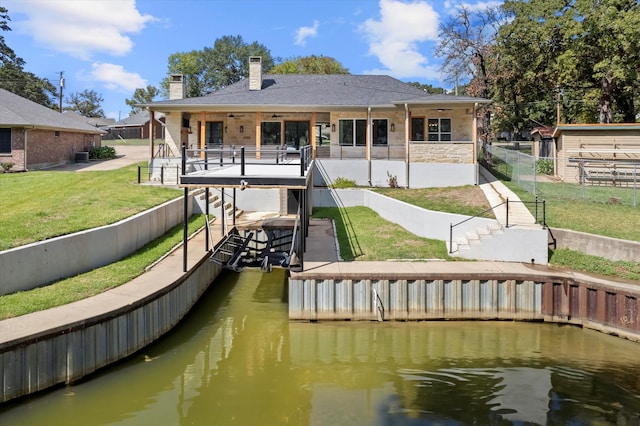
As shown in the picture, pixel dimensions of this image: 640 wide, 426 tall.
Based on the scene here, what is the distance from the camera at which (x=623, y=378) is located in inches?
342

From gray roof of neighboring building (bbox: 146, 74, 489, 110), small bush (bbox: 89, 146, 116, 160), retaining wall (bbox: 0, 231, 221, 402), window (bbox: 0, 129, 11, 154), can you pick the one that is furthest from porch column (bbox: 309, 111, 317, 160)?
small bush (bbox: 89, 146, 116, 160)

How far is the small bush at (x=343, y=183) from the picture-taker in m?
22.5

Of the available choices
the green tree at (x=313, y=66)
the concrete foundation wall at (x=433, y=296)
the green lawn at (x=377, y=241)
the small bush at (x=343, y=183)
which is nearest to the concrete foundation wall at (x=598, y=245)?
the concrete foundation wall at (x=433, y=296)

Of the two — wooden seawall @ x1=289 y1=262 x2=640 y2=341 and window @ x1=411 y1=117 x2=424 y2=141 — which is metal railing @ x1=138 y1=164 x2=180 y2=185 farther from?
wooden seawall @ x1=289 y1=262 x2=640 y2=341

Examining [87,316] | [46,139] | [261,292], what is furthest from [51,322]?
[46,139]

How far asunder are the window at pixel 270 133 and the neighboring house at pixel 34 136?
12.5 meters

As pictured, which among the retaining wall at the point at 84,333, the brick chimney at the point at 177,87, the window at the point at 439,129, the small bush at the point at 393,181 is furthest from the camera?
the brick chimney at the point at 177,87

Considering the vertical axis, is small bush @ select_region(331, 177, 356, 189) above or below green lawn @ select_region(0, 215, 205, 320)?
above

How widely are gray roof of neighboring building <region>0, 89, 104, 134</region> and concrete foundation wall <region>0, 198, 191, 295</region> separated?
1464 centimetres

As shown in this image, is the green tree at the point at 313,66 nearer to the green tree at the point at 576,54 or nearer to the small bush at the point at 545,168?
the green tree at the point at 576,54

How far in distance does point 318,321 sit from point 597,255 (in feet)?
27.5

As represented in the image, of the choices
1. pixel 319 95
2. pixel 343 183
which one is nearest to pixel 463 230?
pixel 343 183

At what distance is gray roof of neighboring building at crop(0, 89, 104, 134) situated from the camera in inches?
959

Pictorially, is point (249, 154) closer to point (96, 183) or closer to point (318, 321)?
point (96, 183)
